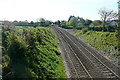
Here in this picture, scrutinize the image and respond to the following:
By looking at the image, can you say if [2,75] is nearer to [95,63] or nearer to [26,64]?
[26,64]

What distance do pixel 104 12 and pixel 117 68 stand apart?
50.9m

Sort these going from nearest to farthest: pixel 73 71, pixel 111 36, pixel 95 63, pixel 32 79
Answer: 1. pixel 32 79
2. pixel 73 71
3. pixel 95 63
4. pixel 111 36

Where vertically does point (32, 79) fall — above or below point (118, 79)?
above

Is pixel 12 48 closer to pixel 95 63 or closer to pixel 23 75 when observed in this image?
pixel 23 75

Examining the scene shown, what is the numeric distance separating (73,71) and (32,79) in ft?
22.3

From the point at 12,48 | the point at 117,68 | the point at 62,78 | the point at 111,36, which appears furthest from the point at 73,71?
the point at 111,36

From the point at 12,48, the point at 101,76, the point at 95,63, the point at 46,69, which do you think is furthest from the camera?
the point at 95,63

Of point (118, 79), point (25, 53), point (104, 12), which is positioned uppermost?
point (104, 12)

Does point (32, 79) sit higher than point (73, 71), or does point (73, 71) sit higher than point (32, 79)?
point (32, 79)

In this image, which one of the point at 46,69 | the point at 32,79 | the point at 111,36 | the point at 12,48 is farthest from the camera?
the point at 111,36

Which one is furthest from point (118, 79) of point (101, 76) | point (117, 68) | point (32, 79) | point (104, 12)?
point (104, 12)

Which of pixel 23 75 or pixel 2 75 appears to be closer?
pixel 23 75

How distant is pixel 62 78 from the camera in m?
13.4

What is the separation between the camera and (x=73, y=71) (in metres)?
15.6
